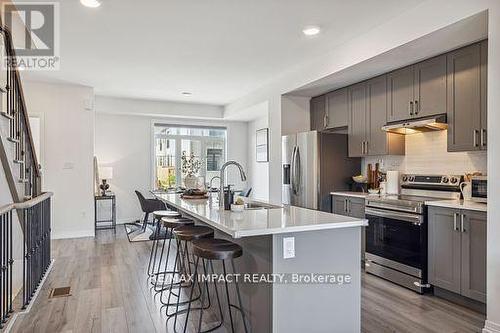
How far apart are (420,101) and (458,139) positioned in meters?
0.62

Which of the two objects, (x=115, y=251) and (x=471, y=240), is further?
(x=115, y=251)

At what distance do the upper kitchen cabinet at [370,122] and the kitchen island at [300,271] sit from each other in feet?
7.31

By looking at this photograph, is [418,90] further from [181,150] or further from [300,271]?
[181,150]

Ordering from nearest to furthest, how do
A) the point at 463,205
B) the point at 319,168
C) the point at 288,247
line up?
the point at 288,247
the point at 463,205
the point at 319,168

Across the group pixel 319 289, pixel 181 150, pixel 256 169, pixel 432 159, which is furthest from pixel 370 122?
pixel 181 150

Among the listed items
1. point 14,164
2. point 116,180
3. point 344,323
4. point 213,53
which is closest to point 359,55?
point 213,53

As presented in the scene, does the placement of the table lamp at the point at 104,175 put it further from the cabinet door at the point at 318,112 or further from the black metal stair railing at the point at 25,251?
the cabinet door at the point at 318,112

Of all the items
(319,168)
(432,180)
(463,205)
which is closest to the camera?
(463,205)

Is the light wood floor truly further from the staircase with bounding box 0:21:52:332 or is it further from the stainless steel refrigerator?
the stainless steel refrigerator

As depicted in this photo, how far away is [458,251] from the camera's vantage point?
3111mm

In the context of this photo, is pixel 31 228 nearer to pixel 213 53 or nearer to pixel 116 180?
pixel 213 53

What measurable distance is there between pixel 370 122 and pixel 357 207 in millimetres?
1111

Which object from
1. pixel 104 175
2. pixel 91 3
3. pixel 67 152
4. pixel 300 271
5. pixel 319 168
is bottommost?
pixel 300 271

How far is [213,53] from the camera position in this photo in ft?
14.3
